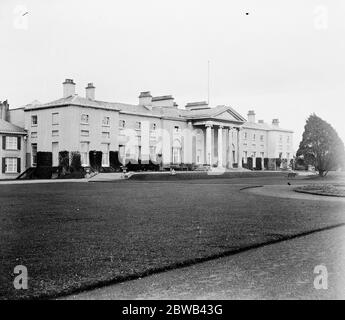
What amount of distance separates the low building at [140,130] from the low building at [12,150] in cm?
84

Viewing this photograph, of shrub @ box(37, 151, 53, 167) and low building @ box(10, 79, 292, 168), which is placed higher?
low building @ box(10, 79, 292, 168)

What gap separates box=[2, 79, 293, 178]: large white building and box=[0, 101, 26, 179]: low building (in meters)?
0.77

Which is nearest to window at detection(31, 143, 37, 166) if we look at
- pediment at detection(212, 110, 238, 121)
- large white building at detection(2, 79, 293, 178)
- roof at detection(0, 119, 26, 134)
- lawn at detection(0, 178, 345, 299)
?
large white building at detection(2, 79, 293, 178)

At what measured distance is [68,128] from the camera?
143 ft

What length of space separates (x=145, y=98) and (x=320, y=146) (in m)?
20.8

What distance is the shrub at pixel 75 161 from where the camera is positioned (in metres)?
43.0

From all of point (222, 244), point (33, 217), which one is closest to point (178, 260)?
point (222, 244)

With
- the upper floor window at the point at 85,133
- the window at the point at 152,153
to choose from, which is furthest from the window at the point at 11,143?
the window at the point at 152,153

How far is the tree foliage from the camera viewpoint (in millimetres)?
43531

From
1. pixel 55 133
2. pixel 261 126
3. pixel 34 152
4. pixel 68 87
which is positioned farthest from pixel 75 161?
pixel 261 126

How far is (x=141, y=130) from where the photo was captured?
166 ft

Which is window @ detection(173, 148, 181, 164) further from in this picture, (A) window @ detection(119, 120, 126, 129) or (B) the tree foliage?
(B) the tree foliage

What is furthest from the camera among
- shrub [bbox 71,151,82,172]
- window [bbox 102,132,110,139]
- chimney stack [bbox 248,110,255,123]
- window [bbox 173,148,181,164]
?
chimney stack [bbox 248,110,255,123]
